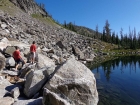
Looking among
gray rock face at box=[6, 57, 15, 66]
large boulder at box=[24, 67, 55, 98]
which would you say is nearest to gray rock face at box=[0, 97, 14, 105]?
large boulder at box=[24, 67, 55, 98]

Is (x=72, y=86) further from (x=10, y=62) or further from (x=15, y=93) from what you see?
(x=10, y=62)

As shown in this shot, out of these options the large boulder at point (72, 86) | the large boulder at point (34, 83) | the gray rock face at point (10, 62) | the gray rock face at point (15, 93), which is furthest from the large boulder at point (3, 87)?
the gray rock face at point (10, 62)

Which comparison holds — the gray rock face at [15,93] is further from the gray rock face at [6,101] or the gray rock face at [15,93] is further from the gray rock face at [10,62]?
the gray rock face at [10,62]

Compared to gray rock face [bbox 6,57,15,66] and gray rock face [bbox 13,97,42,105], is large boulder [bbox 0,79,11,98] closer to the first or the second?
gray rock face [bbox 13,97,42,105]

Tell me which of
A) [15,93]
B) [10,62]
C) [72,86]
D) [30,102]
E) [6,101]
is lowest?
[30,102]

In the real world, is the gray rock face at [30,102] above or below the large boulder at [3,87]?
below

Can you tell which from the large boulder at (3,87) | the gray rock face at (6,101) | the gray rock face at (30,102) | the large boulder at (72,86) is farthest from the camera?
the large boulder at (3,87)

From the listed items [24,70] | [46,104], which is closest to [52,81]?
[46,104]

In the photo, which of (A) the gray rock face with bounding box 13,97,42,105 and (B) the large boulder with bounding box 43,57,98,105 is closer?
(A) the gray rock face with bounding box 13,97,42,105

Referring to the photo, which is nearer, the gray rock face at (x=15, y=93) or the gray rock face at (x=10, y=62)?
the gray rock face at (x=15, y=93)

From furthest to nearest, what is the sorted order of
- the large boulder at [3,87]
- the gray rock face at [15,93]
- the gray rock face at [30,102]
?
the large boulder at [3,87] → the gray rock face at [15,93] → the gray rock face at [30,102]

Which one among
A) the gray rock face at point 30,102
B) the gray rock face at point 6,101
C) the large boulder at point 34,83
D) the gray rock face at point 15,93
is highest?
the large boulder at point 34,83

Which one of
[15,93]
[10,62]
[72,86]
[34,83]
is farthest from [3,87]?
[10,62]

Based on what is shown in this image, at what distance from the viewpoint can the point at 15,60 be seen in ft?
61.5
